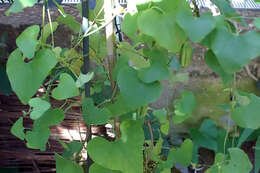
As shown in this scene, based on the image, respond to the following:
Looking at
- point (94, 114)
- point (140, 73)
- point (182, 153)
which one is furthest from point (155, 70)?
point (182, 153)

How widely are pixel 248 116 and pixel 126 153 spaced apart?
190 mm

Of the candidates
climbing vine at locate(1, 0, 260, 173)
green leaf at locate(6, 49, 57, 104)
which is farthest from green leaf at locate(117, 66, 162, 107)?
green leaf at locate(6, 49, 57, 104)

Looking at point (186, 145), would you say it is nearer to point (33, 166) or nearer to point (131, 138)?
point (131, 138)

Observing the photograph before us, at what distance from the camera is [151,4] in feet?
1.46

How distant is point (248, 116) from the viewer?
1.57 feet

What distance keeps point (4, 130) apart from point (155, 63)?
87cm

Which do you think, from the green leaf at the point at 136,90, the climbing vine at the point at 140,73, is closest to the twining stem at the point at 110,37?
the climbing vine at the point at 140,73

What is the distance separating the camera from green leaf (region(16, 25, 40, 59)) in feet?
1.48

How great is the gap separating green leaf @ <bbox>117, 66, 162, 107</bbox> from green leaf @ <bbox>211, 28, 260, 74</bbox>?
3.5 inches

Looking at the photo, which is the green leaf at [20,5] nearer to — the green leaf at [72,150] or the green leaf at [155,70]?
the green leaf at [155,70]

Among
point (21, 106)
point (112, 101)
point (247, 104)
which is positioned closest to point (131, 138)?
point (112, 101)

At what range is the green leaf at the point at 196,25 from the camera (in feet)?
1.25

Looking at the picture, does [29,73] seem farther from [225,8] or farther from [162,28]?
[225,8]

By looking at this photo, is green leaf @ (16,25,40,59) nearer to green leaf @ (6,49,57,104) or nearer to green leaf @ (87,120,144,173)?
green leaf @ (6,49,57,104)
